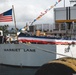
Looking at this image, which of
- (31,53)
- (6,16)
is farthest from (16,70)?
(6,16)

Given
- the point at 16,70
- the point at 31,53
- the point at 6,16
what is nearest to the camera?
the point at 16,70

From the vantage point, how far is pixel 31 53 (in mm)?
38969

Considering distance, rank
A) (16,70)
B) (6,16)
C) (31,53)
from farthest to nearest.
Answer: (31,53) → (6,16) → (16,70)

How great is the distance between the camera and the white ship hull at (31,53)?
38.0 m

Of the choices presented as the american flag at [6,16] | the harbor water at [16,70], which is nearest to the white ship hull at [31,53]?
the harbor water at [16,70]

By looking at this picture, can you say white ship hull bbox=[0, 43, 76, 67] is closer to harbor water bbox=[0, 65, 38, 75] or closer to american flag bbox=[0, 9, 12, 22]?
harbor water bbox=[0, 65, 38, 75]

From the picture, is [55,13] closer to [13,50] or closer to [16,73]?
[13,50]

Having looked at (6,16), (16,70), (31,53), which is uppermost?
(6,16)

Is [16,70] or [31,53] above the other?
[31,53]

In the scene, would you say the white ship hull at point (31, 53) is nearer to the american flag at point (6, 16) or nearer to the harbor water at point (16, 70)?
the harbor water at point (16, 70)

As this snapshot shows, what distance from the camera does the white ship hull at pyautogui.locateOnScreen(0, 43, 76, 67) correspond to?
3797 centimetres

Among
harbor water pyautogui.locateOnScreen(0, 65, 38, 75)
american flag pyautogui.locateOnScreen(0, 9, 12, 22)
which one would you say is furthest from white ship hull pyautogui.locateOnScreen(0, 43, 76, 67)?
american flag pyautogui.locateOnScreen(0, 9, 12, 22)

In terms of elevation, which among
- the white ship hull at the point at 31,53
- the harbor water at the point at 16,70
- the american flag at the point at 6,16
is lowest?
the harbor water at the point at 16,70

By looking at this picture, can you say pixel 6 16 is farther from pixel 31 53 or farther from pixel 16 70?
pixel 16 70
